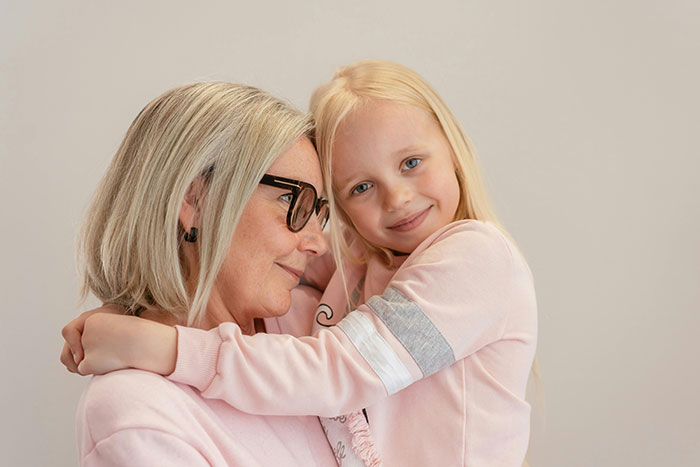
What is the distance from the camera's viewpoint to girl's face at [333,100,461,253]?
1.86m

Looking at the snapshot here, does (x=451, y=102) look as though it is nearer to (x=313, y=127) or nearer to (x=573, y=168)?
(x=573, y=168)

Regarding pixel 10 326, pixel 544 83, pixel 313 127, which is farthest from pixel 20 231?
pixel 544 83

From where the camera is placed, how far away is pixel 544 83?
2686 millimetres

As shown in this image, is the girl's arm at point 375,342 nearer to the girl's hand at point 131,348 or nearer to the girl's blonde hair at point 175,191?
the girl's hand at point 131,348

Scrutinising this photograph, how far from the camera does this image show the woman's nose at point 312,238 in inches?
68.0

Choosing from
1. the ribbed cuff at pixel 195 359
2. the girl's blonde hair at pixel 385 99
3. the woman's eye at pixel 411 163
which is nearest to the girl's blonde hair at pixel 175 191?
the ribbed cuff at pixel 195 359

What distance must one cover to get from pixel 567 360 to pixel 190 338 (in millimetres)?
1761

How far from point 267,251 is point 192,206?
7.7 inches

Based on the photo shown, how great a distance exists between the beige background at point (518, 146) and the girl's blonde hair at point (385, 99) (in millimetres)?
677

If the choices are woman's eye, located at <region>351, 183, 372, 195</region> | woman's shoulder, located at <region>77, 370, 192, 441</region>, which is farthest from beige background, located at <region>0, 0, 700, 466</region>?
woman's shoulder, located at <region>77, 370, 192, 441</region>

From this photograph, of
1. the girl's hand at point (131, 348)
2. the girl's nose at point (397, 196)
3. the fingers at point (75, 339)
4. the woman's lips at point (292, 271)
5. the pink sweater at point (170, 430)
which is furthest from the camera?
the girl's nose at point (397, 196)

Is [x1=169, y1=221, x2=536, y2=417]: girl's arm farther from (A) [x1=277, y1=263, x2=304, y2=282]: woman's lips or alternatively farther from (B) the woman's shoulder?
(A) [x1=277, y1=263, x2=304, y2=282]: woman's lips

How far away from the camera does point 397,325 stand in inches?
62.3

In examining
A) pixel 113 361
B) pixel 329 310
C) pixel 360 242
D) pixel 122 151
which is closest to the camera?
pixel 113 361
